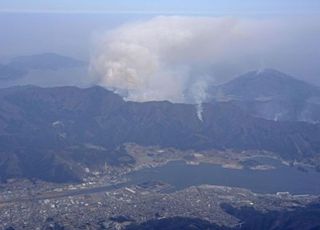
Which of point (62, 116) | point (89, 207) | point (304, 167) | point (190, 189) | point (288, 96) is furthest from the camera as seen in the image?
point (288, 96)

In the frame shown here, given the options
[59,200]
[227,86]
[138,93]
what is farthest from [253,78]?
[59,200]

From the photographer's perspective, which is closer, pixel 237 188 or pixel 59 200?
pixel 59 200

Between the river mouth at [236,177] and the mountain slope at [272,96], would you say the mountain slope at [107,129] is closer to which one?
the river mouth at [236,177]

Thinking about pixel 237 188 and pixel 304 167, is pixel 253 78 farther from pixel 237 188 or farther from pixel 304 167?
pixel 237 188

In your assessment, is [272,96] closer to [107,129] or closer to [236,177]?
[107,129]

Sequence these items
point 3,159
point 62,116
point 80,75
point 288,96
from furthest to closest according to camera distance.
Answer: point 80,75, point 288,96, point 62,116, point 3,159

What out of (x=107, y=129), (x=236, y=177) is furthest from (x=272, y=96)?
(x=236, y=177)

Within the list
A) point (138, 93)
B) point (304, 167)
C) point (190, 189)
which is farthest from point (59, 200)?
point (138, 93)
